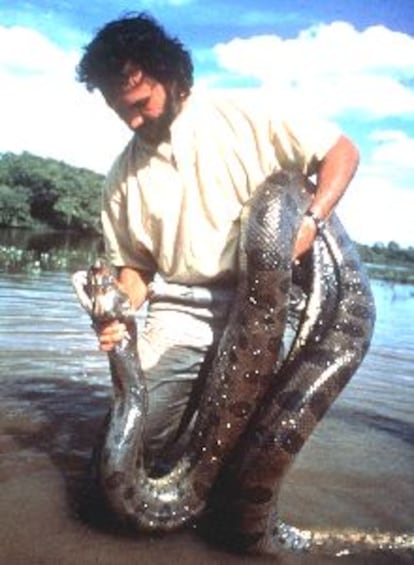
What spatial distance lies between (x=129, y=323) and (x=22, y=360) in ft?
13.2

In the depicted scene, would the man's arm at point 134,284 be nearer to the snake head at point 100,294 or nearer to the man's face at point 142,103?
the snake head at point 100,294

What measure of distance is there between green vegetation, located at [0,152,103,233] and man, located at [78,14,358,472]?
164 ft

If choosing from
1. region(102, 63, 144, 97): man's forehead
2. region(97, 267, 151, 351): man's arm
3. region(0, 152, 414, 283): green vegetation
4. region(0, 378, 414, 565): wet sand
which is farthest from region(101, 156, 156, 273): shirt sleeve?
region(0, 152, 414, 283): green vegetation

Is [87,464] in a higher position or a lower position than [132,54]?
lower

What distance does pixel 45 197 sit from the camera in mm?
61344

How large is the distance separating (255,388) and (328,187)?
1.25 metres

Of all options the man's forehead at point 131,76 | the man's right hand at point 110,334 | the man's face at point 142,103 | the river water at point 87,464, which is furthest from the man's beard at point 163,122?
the river water at point 87,464

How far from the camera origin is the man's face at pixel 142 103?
405 cm

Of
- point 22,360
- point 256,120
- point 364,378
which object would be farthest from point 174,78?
point 364,378

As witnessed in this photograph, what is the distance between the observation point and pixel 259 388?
413 cm

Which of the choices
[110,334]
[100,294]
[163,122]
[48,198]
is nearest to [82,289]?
[100,294]

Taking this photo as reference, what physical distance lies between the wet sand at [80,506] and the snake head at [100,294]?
3.23 feet

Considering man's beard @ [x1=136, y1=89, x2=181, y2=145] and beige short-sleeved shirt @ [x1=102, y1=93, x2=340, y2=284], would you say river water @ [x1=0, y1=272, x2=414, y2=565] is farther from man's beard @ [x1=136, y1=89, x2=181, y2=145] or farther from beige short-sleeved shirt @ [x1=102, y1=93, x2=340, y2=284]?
man's beard @ [x1=136, y1=89, x2=181, y2=145]

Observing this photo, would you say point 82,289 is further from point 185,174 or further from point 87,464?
point 87,464
